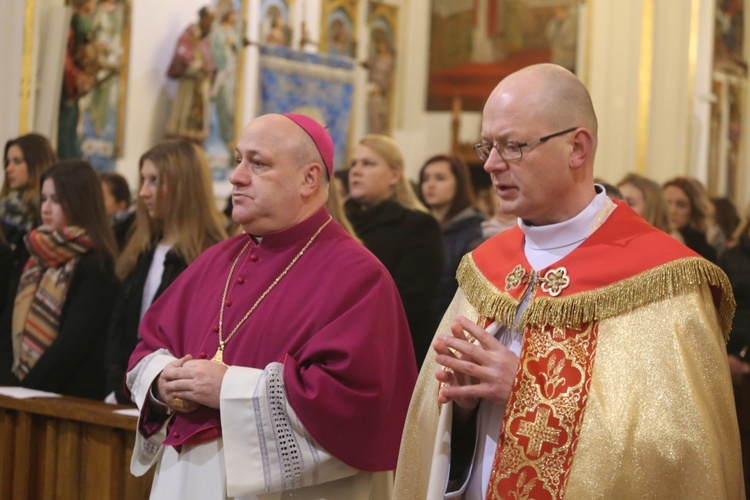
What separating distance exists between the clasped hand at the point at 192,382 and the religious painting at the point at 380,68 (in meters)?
13.5

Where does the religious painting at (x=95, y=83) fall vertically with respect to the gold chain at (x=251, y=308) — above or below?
above

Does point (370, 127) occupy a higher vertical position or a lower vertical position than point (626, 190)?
higher

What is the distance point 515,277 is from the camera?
299 centimetres

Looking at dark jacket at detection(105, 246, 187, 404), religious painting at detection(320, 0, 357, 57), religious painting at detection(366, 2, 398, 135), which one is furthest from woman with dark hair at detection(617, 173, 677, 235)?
religious painting at detection(366, 2, 398, 135)

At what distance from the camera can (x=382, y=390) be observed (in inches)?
138

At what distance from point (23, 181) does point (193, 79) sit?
6.77 meters

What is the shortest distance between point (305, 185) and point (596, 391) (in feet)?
4.56

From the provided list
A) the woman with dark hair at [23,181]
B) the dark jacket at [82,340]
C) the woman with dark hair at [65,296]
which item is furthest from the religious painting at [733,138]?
the dark jacket at [82,340]

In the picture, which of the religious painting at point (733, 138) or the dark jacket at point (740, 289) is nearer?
the dark jacket at point (740, 289)

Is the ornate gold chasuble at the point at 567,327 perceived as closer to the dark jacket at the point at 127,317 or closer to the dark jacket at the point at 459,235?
the dark jacket at the point at 127,317

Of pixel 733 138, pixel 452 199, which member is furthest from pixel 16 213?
pixel 733 138

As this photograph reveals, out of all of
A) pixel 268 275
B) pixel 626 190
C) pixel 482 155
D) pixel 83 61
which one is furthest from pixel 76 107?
pixel 482 155

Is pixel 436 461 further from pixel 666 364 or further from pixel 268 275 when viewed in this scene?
pixel 268 275

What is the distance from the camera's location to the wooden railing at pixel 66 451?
457cm
